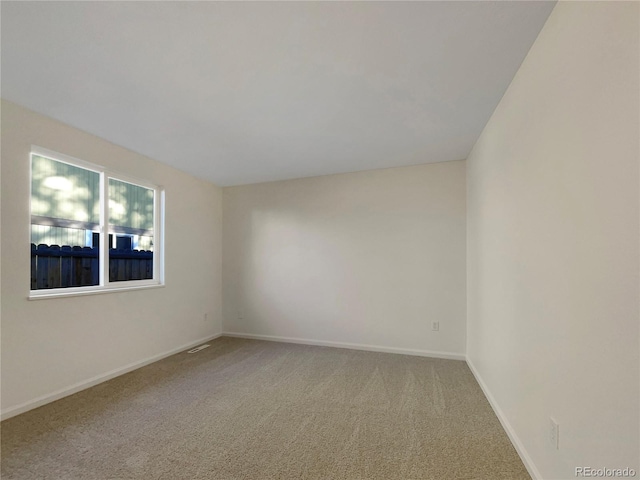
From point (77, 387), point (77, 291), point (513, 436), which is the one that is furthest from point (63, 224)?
point (513, 436)

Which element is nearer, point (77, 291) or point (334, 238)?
point (77, 291)

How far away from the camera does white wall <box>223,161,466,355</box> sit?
3.89 metres

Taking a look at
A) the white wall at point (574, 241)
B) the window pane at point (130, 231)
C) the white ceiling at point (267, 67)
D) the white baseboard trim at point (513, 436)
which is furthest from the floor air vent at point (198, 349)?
the white wall at point (574, 241)

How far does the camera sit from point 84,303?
289 cm

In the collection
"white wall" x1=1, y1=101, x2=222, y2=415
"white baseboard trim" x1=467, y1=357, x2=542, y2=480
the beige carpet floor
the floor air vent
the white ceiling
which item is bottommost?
the floor air vent

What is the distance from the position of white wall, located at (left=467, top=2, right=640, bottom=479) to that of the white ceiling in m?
0.41

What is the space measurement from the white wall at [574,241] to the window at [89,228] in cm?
380

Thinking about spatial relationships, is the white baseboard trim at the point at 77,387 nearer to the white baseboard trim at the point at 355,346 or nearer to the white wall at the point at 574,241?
the white baseboard trim at the point at 355,346

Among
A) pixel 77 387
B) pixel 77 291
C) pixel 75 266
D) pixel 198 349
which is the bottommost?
pixel 198 349

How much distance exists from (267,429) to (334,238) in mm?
2698

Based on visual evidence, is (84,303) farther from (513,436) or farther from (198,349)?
(513,436)

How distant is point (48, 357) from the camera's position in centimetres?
257

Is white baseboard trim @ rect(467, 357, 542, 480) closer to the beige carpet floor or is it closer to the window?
the beige carpet floor

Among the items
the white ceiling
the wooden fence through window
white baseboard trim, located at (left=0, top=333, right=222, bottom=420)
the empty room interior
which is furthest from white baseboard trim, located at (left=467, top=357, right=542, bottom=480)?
the wooden fence through window
